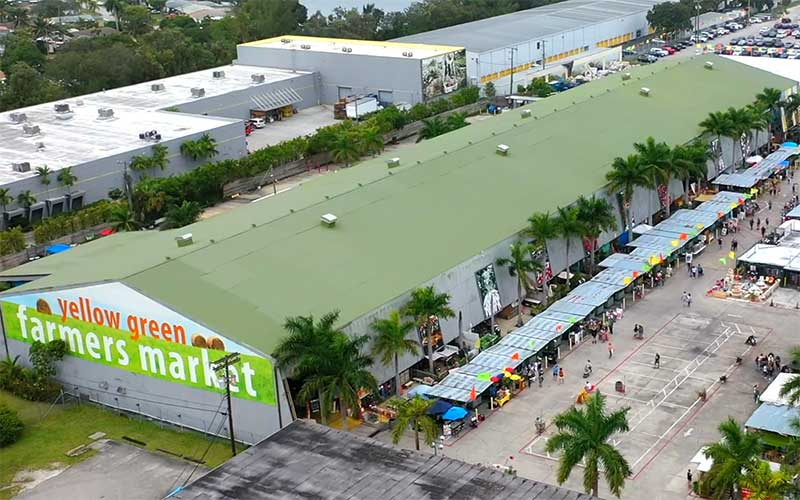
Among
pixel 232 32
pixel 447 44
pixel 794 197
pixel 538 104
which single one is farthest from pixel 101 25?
pixel 794 197

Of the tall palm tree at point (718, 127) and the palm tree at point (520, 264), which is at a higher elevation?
the tall palm tree at point (718, 127)

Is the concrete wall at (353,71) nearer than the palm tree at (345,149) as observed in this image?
No

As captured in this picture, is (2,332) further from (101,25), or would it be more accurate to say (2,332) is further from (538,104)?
(101,25)

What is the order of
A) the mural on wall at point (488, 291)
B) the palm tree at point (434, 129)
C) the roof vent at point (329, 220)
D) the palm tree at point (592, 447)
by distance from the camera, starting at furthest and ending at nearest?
the palm tree at point (434, 129)
the mural on wall at point (488, 291)
the roof vent at point (329, 220)
the palm tree at point (592, 447)

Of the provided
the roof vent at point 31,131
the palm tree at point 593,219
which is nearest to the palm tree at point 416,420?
the palm tree at point 593,219

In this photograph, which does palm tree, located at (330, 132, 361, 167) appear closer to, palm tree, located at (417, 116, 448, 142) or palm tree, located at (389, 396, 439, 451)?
palm tree, located at (417, 116, 448, 142)

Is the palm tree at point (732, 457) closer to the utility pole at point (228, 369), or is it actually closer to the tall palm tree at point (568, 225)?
the utility pole at point (228, 369)
